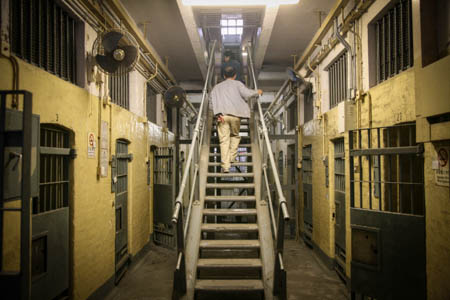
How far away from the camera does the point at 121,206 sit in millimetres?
6008

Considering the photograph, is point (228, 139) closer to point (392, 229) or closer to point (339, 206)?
point (339, 206)

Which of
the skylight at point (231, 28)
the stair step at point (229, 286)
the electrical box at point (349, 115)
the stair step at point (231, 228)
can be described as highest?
the skylight at point (231, 28)

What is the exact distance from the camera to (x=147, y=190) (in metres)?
7.71

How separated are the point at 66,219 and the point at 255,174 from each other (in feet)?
9.83

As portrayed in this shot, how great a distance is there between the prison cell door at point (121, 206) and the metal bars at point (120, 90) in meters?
0.81

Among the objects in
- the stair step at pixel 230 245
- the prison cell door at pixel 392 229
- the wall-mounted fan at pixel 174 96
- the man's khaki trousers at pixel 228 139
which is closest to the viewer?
the prison cell door at pixel 392 229

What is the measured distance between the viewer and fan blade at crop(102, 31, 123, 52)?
14.8 ft

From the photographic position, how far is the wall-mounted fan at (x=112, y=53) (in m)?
4.52

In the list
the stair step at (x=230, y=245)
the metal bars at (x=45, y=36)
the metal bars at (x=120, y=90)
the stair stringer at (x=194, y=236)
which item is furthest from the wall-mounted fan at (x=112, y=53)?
the stair step at (x=230, y=245)

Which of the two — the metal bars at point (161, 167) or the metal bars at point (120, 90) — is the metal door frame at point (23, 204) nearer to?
the metal bars at point (120, 90)

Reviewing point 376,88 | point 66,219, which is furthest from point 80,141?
point 376,88

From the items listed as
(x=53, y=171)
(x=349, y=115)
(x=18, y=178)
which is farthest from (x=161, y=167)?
(x=18, y=178)

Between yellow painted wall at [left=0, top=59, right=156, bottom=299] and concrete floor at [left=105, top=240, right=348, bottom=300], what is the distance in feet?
1.86

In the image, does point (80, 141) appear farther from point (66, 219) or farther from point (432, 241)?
point (432, 241)
